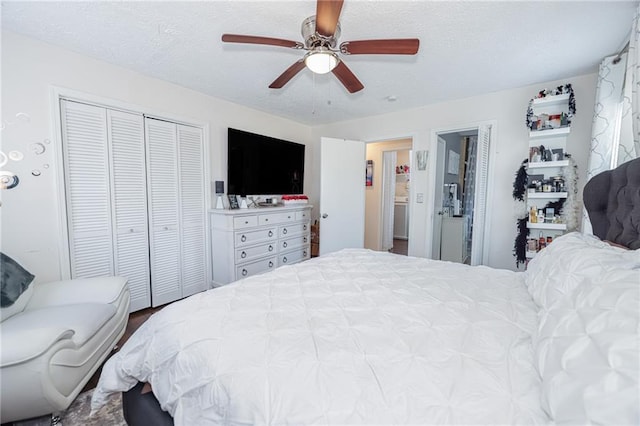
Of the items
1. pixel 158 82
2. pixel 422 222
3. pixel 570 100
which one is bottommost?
pixel 422 222

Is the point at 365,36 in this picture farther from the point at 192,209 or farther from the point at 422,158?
the point at 192,209

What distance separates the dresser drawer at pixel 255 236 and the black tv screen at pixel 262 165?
1.86 ft

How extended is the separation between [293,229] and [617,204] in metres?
3.20

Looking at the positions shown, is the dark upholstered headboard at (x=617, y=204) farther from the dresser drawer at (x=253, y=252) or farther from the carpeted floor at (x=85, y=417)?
the dresser drawer at (x=253, y=252)

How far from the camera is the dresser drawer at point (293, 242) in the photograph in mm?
3752

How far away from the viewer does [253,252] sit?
332cm

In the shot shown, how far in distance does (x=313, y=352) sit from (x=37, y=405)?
1.48m

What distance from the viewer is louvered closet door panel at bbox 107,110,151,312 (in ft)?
8.29

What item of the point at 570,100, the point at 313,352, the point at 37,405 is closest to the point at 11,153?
the point at 37,405

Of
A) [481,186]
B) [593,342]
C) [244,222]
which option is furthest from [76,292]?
[481,186]

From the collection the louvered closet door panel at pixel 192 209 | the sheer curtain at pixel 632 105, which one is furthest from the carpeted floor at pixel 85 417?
the sheer curtain at pixel 632 105

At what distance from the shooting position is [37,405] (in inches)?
50.3

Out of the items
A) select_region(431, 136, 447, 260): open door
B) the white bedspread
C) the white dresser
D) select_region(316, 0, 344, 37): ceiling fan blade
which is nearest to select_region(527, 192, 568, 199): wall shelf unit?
select_region(431, 136, 447, 260): open door

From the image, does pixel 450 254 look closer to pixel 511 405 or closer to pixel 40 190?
pixel 511 405
